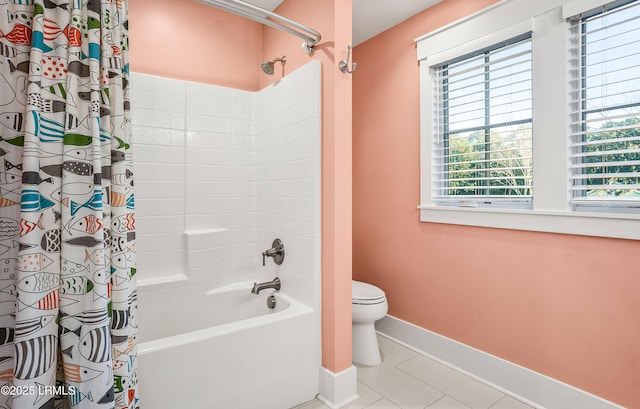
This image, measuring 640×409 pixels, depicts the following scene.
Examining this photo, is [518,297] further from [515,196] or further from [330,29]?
[330,29]

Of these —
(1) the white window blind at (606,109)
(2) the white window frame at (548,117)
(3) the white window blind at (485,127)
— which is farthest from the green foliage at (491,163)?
(1) the white window blind at (606,109)

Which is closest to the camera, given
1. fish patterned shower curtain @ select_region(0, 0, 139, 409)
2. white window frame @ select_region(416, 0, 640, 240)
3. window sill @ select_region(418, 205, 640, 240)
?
fish patterned shower curtain @ select_region(0, 0, 139, 409)

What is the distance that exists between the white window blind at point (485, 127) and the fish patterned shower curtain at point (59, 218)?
206 cm

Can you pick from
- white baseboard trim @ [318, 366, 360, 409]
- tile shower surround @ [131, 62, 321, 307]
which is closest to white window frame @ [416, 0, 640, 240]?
tile shower surround @ [131, 62, 321, 307]

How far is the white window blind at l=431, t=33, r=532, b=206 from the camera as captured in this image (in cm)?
197

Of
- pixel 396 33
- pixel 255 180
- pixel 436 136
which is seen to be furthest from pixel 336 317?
pixel 396 33

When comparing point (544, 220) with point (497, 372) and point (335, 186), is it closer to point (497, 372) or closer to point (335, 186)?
point (497, 372)

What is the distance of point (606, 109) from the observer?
5.45 ft

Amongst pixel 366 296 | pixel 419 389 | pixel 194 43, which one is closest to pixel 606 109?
pixel 366 296

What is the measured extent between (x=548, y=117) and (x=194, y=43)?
238 cm

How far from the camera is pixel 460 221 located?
7.32 ft

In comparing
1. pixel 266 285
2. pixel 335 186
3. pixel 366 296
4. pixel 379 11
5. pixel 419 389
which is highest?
pixel 379 11

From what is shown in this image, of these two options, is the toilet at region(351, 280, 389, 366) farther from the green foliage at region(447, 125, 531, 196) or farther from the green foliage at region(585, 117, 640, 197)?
the green foliage at region(585, 117, 640, 197)

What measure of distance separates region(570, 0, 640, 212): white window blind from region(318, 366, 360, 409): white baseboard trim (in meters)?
1.56
